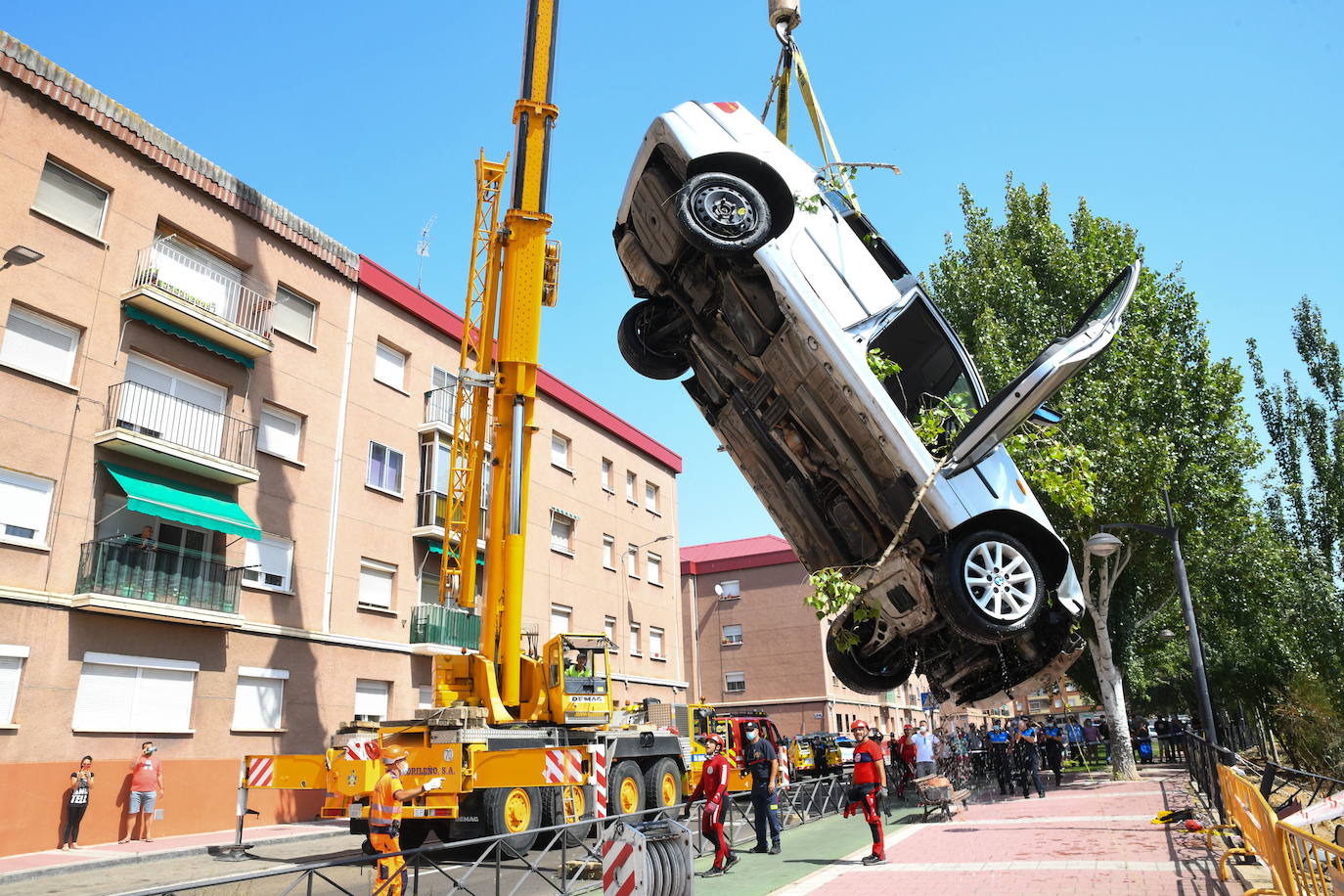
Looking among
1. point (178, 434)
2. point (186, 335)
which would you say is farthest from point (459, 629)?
point (186, 335)

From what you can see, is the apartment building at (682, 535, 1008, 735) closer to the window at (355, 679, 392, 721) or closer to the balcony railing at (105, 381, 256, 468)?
the window at (355, 679, 392, 721)

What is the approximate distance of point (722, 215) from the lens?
312 inches

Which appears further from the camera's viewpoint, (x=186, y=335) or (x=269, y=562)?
(x=269, y=562)

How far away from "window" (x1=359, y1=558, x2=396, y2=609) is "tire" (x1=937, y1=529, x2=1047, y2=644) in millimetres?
14449

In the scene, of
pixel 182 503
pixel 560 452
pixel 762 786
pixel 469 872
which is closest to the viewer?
pixel 469 872

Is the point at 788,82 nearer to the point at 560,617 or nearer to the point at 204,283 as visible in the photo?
the point at 204,283

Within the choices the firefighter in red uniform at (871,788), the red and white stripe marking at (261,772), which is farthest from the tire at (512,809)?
the firefighter in red uniform at (871,788)

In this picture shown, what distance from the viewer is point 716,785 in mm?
9438

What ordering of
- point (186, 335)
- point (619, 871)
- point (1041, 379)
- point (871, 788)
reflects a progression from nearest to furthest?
point (619, 871) → point (1041, 379) → point (871, 788) → point (186, 335)

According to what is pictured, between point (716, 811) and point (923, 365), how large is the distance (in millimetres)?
5044

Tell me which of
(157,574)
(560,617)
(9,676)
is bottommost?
(9,676)

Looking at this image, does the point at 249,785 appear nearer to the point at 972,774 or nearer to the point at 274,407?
the point at 274,407

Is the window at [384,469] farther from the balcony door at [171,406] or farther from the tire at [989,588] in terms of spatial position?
the tire at [989,588]

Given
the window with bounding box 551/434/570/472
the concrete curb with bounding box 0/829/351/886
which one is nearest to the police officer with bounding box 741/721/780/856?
the concrete curb with bounding box 0/829/351/886
